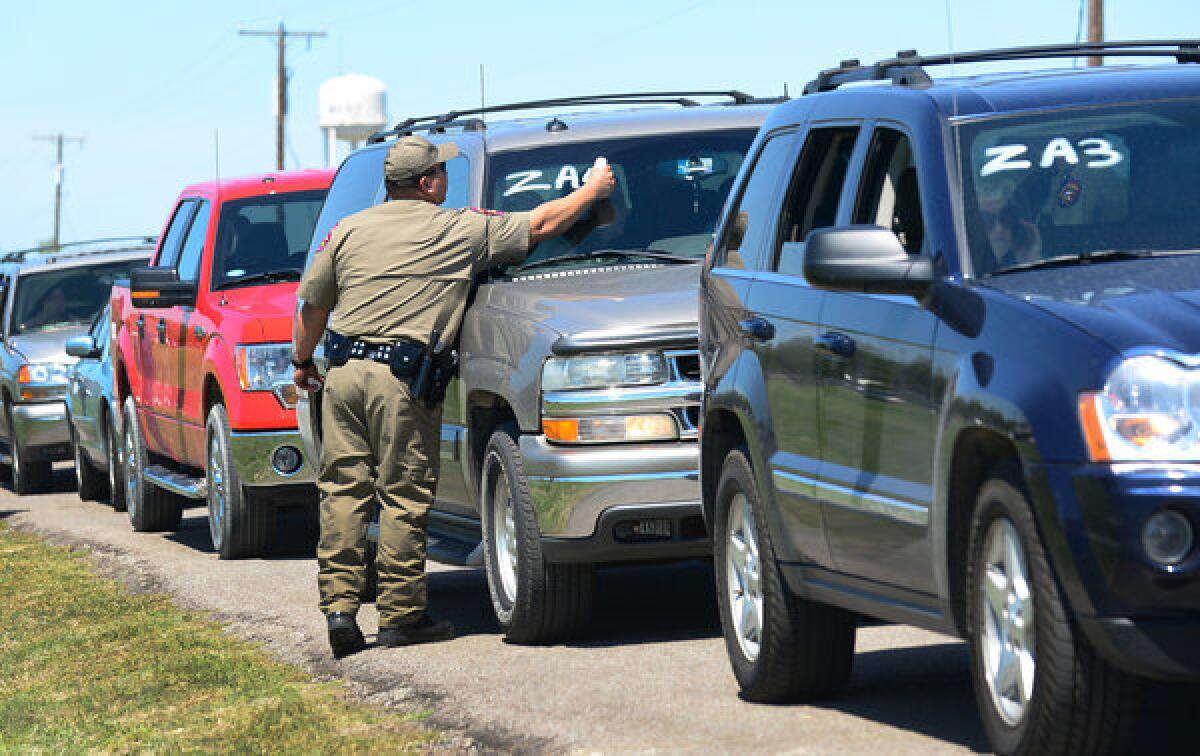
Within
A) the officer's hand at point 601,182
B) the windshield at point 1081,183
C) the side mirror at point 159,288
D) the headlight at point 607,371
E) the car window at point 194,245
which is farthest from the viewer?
the car window at point 194,245

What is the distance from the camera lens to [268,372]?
46.1 ft

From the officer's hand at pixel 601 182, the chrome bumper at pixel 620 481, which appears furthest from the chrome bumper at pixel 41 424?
the chrome bumper at pixel 620 481

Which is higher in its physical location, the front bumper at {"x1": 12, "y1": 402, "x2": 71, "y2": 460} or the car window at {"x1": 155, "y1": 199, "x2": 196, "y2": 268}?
the car window at {"x1": 155, "y1": 199, "x2": 196, "y2": 268}

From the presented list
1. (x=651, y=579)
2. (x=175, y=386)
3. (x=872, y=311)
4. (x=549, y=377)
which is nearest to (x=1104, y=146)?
(x=872, y=311)

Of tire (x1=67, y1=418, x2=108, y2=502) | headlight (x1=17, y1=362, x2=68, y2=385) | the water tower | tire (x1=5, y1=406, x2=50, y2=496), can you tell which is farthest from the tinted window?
the water tower

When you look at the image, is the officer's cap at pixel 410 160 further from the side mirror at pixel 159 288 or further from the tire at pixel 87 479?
the tire at pixel 87 479

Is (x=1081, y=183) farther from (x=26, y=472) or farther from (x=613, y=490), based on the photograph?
(x=26, y=472)

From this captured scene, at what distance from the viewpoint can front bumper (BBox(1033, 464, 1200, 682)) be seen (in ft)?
18.0

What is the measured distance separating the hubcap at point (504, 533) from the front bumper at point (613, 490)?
51 centimetres

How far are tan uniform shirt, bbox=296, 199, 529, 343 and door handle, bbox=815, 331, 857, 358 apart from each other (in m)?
2.95

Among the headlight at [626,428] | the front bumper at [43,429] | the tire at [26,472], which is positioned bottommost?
the tire at [26,472]

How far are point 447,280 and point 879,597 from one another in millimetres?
3509

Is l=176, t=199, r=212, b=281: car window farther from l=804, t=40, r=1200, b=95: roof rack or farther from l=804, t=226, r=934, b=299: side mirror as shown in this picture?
l=804, t=226, r=934, b=299: side mirror

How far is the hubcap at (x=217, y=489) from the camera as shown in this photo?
14.3m
